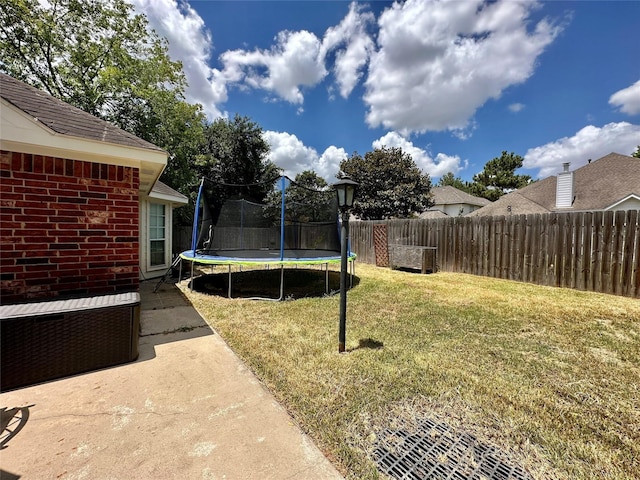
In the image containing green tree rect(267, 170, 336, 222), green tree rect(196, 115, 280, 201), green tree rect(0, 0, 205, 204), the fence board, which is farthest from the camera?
green tree rect(196, 115, 280, 201)

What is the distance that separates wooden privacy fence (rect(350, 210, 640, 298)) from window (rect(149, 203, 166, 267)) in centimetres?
786

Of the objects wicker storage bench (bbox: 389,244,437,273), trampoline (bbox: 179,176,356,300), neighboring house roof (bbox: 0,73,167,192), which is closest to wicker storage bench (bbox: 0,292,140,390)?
neighboring house roof (bbox: 0,73,167,192)

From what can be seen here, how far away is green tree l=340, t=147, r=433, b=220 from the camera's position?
18.0m

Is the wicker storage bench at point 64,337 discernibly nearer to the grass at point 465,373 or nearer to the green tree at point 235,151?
the grass at point 465,373

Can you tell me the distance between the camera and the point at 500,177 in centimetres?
2859

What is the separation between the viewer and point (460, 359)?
2568mm

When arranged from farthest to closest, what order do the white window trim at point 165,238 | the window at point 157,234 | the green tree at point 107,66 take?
the green tree at point 107,66
the window at point 157,234
the white window trim at point 165,238

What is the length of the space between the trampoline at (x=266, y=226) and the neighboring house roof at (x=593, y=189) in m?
13.6

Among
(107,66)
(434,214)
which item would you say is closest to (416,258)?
(107,66)

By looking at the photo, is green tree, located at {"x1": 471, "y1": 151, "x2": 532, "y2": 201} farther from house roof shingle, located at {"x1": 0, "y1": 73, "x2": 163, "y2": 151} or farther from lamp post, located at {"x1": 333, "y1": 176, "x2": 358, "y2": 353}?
house roof shingle, located at {"x1": 0, "y1": 73, "x2": 163, "y2": 151}

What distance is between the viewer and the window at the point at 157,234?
6738mm

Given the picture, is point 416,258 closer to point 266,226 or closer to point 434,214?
point 266,226

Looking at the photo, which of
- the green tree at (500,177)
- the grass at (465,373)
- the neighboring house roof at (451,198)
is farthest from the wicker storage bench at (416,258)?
the green tree at (500,177)

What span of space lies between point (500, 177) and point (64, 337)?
35.2 m
